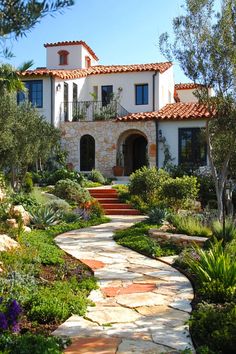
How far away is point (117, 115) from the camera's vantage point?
24.1 metres

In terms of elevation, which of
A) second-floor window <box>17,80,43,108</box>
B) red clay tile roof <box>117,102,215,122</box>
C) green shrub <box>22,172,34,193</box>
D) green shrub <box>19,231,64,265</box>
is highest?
second-floor window <box>17,80,43,108</box>

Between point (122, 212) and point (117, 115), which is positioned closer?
point (122, 212)

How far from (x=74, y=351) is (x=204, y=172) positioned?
1582 cm

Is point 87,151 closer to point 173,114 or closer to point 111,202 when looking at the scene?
point 173,114

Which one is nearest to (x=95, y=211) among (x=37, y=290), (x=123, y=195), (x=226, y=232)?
(x=123, y=195)

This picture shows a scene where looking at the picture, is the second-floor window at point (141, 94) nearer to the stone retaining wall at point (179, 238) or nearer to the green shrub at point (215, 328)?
the stone retaining wall at point (179, 238)

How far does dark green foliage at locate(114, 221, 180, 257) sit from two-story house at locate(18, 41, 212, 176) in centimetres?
1135

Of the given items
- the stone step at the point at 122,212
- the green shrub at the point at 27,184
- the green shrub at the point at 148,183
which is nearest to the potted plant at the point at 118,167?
the green shrub at the point at 27,184

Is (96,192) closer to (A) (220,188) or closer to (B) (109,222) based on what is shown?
(B) (109,222)

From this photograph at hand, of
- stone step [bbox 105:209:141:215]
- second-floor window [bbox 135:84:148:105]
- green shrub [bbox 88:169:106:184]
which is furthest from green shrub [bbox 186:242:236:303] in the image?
second-floor window [bbox 135:84:148:105]

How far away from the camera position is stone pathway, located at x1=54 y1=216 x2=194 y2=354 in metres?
4.55

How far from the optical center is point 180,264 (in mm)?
7945

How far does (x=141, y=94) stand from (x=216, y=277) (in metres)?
19.9

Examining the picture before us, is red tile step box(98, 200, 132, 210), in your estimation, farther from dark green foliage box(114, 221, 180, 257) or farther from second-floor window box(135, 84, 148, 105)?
second-floor window box(135, 84, 148, 105)
